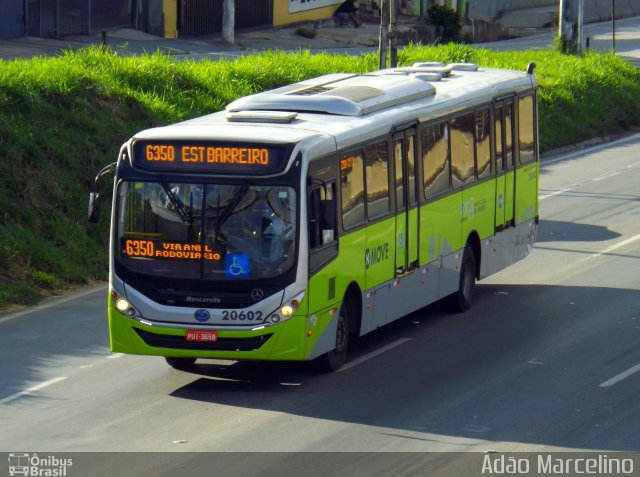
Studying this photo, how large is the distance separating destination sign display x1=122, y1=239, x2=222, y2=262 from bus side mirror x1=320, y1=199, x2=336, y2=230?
1.12m

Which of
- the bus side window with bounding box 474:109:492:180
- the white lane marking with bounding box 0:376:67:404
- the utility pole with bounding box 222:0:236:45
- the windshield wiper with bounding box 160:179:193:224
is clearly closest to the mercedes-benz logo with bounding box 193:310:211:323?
the windshield wiper with bounding box 160:179:193:224

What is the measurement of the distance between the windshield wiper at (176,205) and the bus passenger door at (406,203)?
10.5 ft

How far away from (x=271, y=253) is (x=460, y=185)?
489 cm

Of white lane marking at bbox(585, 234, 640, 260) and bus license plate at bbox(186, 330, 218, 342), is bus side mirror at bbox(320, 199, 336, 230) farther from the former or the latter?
white lane marking at bbox(585, 234, 640, 260)

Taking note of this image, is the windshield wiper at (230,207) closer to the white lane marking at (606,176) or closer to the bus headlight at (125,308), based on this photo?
the bus headlight at (125,308)

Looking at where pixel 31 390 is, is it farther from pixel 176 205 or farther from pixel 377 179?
pixel 377 179

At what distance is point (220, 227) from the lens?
14.4 metres

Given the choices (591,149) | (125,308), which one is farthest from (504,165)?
(591,149)

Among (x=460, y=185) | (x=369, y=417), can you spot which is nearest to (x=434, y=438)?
(x=369, y=417)

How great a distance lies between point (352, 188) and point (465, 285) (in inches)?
146

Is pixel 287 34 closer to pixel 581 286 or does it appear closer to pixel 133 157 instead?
pixel 581 286

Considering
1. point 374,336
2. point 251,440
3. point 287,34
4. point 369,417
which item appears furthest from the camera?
point 287,34

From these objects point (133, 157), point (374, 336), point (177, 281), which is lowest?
point (374, 336)

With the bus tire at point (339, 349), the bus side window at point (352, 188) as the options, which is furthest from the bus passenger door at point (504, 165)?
the bus tire at point (339, 349)
